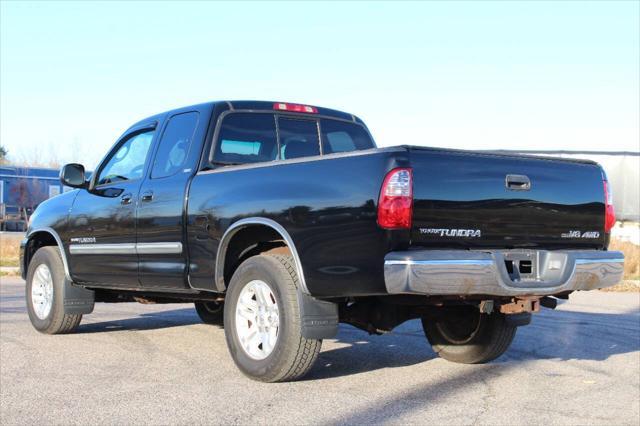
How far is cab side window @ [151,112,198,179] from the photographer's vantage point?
22.3 ft

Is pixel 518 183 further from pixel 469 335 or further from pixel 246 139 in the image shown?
Result: pixel 246 139

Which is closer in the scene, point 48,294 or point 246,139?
point 246,139

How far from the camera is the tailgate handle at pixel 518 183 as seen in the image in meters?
5.36

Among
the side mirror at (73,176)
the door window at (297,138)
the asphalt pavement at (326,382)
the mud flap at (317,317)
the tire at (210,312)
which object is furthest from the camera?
the tire at (210,312)

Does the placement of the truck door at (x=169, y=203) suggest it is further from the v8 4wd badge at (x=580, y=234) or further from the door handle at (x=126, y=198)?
the v8 4wd badge at (x=580, y=234)

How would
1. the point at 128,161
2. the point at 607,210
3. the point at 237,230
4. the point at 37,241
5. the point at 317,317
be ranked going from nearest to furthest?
the point at 317,317 → the point at 237,230 → the point at 607,210 → the point at 128,161 → the point at 37,241

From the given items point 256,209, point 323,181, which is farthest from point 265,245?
point 323,181

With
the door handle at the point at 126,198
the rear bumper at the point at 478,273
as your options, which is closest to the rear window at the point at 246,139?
the door handle at the point at 126,198

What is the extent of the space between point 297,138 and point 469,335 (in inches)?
88.5

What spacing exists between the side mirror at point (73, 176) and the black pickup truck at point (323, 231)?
0.02m

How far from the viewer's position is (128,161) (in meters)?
7.62

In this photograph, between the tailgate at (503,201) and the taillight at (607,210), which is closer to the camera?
the tailgate at (503,201)

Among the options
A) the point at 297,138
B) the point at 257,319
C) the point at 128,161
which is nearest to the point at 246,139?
the point at 297,138

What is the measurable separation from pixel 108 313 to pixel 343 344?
380cm
